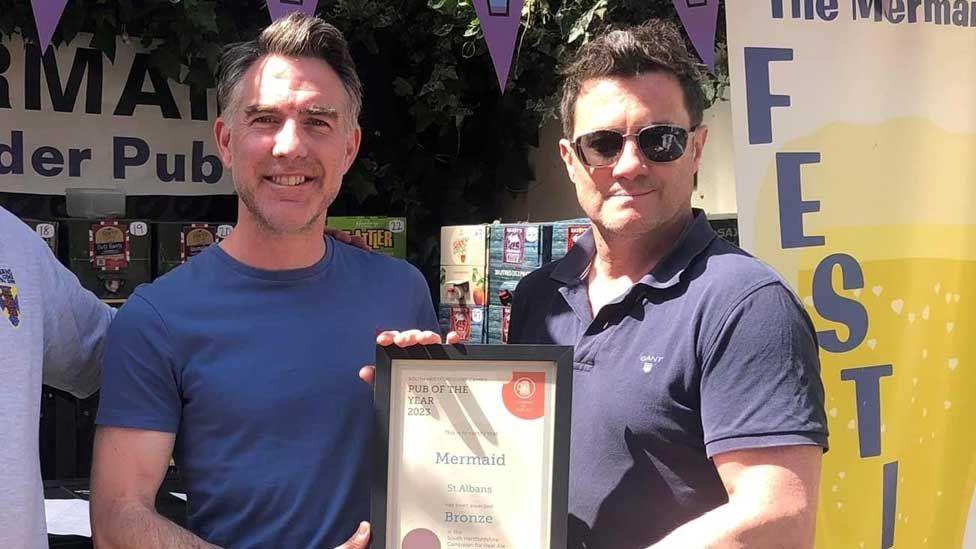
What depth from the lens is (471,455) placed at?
167 centimetres

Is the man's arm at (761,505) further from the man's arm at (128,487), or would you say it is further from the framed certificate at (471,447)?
the man's arm at (128,487)

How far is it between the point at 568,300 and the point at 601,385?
0.29 m

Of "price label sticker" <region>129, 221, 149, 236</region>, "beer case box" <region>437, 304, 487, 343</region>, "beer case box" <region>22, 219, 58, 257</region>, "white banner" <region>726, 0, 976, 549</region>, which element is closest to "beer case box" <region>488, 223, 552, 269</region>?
"beer case box" <region>437, 304, 487, 343</region>

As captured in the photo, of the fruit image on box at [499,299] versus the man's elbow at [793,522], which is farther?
the fruit image on box at [499,299]

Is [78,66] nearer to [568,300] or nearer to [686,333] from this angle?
[568,300]

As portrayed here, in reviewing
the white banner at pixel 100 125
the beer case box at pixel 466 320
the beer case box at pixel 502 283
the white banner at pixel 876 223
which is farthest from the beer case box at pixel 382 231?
the white banner at pixel 876 223

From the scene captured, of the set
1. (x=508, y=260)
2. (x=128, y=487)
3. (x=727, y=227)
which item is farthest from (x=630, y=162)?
(x=508, y=260)

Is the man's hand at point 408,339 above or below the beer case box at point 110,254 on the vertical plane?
below

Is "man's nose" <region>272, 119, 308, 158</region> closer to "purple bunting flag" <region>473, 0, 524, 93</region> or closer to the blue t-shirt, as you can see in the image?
the blue t-shirt

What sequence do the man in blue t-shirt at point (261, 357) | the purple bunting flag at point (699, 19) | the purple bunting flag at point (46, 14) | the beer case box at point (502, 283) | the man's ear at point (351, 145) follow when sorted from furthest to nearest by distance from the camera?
the beer case box at point (502, 283), the purple bunting flag at point (699, 19), the purple bunting flag at point (46, 14), the man's ear at point (351, 145), the man in blue t-shirt at point (261, 357)

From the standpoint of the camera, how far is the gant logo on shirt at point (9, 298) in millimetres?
1724

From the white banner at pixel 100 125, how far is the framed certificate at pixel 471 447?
140 inches

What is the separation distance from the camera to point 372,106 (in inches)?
206

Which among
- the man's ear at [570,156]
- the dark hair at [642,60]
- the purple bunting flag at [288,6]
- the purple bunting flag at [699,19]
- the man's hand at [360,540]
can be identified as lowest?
the man's hand at [360,540]
